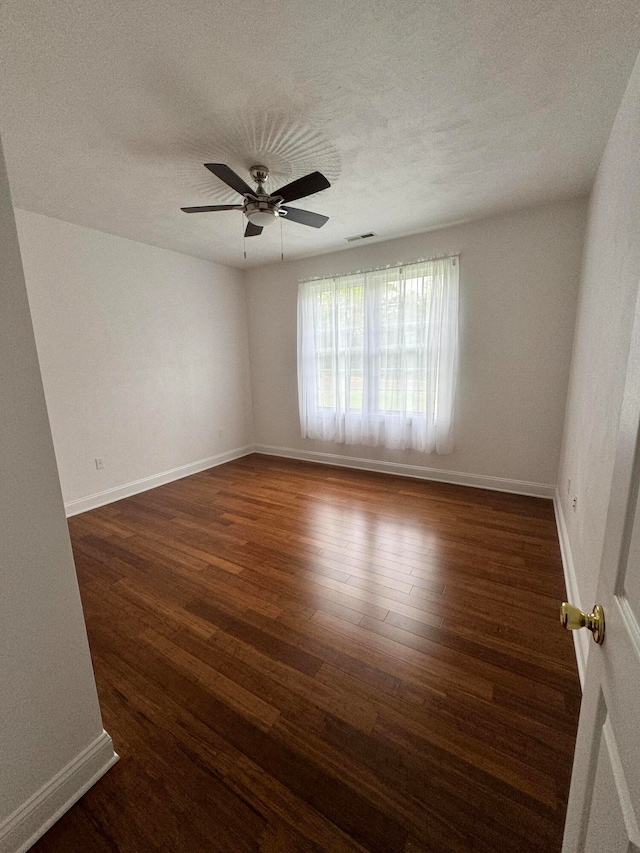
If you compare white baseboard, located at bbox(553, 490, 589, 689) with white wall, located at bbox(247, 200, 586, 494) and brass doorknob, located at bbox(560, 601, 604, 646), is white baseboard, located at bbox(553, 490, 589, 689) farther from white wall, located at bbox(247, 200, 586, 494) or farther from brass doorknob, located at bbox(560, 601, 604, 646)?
brass doorknob, located at bbox(560, 601, 604, 646)

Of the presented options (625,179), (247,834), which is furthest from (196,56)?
(247,834)

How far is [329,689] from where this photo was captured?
1.41 m

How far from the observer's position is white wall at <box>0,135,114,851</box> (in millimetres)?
873

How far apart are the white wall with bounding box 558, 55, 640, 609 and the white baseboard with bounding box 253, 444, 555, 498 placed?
2.96ft

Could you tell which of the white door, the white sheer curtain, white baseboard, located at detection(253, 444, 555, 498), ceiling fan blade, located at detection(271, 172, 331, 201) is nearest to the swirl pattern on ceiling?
ceiling fan blade, located at detection(271, 172, 331, 201)

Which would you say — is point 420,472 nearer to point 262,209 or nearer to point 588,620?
point 262,209

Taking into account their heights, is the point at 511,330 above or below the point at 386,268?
below

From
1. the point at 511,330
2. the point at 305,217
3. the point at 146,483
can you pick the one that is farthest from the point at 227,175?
the point at 146,483

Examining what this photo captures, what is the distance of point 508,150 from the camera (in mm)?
2064

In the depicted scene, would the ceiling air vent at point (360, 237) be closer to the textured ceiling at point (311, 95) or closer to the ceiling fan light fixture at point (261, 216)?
the textured ceiling at point (311, 95)

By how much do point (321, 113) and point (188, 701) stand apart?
2.83m

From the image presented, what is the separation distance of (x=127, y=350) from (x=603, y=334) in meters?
3.94

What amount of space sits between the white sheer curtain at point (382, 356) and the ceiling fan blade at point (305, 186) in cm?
185

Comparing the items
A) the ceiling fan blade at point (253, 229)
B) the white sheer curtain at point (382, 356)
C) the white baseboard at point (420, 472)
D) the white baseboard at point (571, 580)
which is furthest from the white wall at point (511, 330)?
the ceiling fan blade at point (253, 229)
